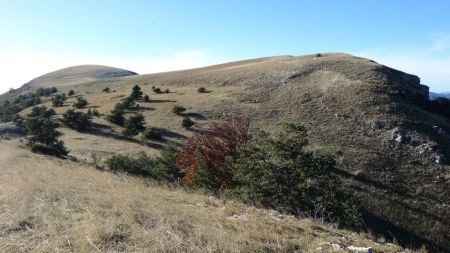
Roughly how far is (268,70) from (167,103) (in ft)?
62.9

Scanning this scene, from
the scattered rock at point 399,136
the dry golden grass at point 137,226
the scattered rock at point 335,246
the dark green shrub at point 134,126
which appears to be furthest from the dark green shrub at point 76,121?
the scattered rock at point 335,246

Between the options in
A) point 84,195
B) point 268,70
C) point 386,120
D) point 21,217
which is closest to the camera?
point 21,217

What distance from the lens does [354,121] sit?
42.6 meters

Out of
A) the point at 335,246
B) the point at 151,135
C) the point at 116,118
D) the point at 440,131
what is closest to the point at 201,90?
the point at 116,118

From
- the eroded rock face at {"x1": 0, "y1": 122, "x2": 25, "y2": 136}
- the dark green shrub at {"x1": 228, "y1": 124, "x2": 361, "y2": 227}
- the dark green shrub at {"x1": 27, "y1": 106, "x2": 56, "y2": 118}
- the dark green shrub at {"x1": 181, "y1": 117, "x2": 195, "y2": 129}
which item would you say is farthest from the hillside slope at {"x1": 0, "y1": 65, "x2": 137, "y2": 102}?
the dark green shrub at {"x1": 228, "y1": 124, "x2": 361, "y2": 227}

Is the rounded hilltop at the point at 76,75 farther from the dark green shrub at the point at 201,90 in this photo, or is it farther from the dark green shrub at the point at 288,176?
the dark green shrub at the point at 288,176

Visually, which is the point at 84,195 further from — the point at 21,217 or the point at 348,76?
the point at 348,76

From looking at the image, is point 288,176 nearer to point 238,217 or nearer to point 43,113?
point 238,217

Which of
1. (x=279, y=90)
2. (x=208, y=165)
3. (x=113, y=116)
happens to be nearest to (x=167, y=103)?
(x=113, y=116)

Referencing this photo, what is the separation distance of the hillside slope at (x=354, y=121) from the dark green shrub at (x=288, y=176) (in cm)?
316

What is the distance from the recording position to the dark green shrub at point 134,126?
4303 cm

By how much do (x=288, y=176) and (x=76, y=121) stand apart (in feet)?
109

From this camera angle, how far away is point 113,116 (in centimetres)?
4862

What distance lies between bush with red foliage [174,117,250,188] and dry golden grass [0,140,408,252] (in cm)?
1480
